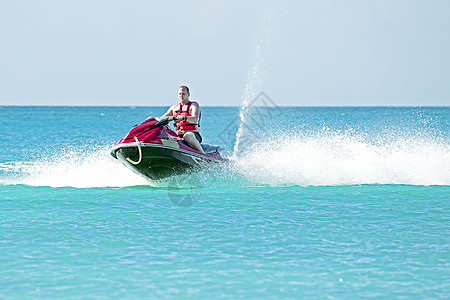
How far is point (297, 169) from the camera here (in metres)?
12.1

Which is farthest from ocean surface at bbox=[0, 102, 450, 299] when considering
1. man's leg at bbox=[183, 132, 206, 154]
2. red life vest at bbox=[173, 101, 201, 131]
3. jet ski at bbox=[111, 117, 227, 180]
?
red life vest at bbox=[173, 101, 201, 131]

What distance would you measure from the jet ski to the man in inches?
5.1

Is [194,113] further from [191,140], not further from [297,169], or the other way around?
[297,169]

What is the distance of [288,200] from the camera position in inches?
→ 374

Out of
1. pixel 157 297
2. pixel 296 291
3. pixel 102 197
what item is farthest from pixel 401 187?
pixel 157 297

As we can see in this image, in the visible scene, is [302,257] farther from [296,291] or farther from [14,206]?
[14,206]

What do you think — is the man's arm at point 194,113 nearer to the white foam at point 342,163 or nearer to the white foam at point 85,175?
the white foam at point 342,163

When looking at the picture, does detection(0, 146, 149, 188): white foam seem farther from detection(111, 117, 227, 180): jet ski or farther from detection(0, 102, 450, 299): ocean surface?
detection(111, 117, 227, 180): jet ski

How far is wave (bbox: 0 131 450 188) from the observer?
11273 millimetres
